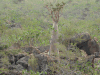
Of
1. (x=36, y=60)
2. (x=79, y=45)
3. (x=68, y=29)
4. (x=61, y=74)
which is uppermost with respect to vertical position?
(x=68, y=29)

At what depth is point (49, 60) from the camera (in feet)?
23.2

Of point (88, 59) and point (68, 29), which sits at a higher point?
point (68, 29)

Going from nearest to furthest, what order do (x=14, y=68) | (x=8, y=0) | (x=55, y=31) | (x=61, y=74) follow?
(x=61, y=74) → (x=14, y=68) → (x=55, y=31) → (x=8, y=0)

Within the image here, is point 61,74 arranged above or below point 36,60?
below

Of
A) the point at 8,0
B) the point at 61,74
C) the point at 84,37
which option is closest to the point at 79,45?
the point at 84,37

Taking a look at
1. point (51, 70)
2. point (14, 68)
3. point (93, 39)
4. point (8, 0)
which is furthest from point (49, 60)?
point (8, 0)

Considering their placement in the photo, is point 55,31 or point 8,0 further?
point 8,0

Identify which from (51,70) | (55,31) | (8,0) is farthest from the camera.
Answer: (8,0)

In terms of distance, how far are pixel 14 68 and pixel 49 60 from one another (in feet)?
6.64

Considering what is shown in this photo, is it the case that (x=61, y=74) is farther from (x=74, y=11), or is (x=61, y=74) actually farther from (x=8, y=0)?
(x=8, y=0)

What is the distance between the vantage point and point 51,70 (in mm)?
6613

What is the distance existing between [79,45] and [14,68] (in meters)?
5.05

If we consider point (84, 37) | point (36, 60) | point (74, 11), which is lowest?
point (36, 60)

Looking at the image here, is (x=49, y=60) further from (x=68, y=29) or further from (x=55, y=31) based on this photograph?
(x=68, y=29)
